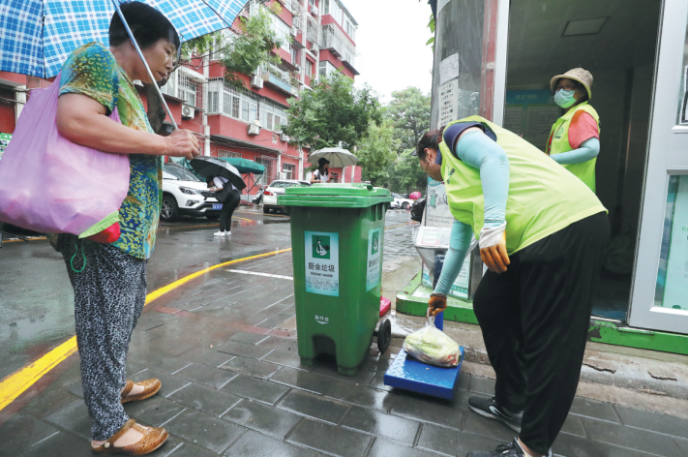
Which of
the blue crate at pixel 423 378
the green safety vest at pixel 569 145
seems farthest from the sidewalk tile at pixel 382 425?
the green safety vest at pixel 569 145

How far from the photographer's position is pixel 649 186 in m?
2.65

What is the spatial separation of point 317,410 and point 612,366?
6.58ft

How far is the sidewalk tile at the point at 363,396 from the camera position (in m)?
2.06

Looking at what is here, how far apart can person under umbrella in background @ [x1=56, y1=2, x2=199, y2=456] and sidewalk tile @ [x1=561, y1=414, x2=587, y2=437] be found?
199 cm

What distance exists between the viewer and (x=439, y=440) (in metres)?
1.77

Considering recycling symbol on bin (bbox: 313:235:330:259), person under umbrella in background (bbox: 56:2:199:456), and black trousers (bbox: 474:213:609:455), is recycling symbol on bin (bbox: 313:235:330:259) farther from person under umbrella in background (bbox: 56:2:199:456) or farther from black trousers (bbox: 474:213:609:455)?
black trousers (bbox: 474:213:609:455)

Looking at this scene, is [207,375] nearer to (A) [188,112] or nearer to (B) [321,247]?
(B) [321,247]

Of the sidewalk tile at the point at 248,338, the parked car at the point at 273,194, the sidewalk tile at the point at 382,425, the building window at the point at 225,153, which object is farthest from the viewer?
the building window at the point at 225,153

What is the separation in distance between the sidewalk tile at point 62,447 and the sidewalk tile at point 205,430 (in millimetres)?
343

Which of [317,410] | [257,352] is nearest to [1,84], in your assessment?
[257,352]

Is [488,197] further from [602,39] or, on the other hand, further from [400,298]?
[602,39]

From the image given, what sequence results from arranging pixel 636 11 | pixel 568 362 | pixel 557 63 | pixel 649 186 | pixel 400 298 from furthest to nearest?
pixel 557 63
pixel 636 11
pixel 400 298
pixel 649 186
pixel 568 362

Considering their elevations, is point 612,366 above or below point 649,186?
below

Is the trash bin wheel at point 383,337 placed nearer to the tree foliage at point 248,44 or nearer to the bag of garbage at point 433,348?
the bag of garbage at point 433,348
